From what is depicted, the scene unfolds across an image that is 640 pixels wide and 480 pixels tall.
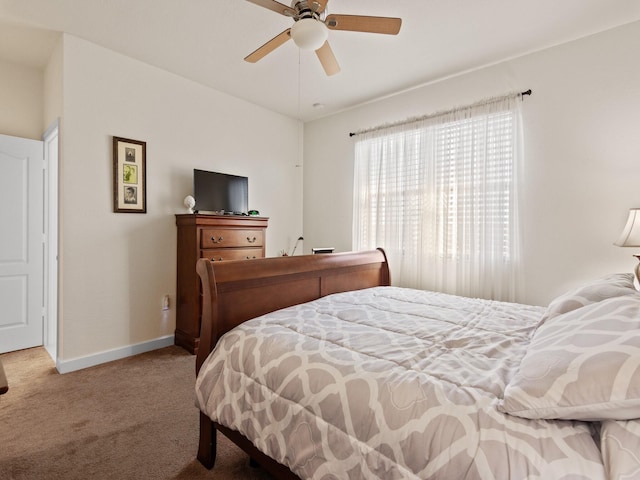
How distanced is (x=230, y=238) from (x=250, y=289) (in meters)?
1.72

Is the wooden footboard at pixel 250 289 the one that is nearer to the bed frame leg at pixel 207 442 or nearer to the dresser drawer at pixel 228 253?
the bed frame leg at pixel 207 442

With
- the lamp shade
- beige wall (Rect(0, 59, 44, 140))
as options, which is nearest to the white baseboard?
beige wall (Rect(0, 59, 44, 140))

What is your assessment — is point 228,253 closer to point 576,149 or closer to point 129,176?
point 129,176

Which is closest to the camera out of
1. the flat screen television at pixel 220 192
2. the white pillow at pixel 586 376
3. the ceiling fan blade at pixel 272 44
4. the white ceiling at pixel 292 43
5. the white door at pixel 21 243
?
the white pillow at pixel 586 376

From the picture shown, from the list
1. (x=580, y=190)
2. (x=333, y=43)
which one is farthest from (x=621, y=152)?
(x=333, y=43)

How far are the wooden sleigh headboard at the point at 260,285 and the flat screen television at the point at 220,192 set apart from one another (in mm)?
1710

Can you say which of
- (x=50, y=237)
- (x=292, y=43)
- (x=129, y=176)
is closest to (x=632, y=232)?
(x=292, y=43)

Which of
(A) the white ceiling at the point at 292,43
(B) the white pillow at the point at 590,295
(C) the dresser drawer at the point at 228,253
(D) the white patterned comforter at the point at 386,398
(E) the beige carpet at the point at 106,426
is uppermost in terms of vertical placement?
→ (A) the white ceiling at the point at 292,43

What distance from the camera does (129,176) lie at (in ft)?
9.78

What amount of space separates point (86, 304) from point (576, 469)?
3254 millimetres

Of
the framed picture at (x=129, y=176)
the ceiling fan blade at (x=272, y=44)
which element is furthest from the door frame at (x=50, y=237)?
the ceiling fan blade at (x=272, y=44)

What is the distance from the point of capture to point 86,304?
2.74 metres

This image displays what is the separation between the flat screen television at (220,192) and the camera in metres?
3.37

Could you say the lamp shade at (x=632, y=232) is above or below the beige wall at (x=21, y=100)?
below
